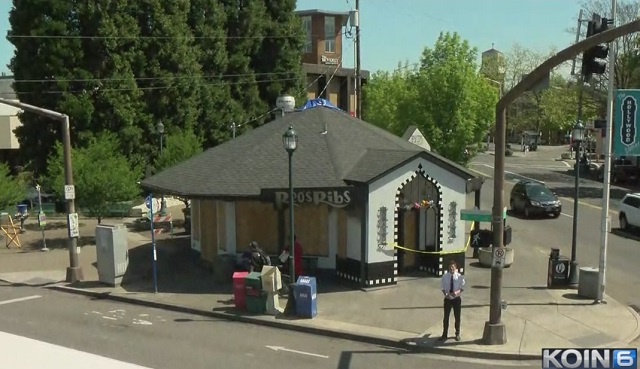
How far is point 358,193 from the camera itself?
64.0ft

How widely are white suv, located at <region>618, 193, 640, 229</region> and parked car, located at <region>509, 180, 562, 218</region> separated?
3939 millimetres

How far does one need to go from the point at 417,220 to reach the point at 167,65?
79.2 ft

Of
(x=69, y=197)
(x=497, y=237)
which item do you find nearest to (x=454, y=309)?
(x=497, y=237)

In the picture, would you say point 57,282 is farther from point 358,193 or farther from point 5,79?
point 5,79

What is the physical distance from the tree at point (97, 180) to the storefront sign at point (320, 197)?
31.4 ft

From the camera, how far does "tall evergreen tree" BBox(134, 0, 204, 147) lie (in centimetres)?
3922

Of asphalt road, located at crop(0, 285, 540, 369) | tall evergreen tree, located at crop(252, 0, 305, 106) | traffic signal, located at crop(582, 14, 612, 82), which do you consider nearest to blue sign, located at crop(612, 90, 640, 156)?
traffic signal, located at crop(582, 14, 612, 82)

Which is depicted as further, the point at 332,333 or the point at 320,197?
the point at 320,197

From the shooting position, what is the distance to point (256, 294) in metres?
17.3

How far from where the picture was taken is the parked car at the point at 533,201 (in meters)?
34.4

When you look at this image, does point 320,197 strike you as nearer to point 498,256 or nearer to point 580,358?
point 498,256

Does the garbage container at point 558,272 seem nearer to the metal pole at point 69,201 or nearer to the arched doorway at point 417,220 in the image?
the arched doorway at point 417,220

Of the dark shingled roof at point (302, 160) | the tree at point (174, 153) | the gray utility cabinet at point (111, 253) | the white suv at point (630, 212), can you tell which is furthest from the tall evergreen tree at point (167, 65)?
the white suv at point (630, 212)

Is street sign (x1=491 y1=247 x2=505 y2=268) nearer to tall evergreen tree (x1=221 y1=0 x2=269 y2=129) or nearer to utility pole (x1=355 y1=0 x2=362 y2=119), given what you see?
utility pole (x1=355 y1=0 x2=362 y2=119)
